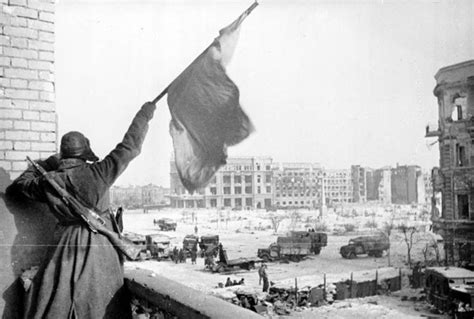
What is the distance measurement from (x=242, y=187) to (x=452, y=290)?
8.91 m

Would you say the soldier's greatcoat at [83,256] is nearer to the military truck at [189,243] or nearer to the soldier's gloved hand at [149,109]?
the soldier's gloved hand at [149,109]

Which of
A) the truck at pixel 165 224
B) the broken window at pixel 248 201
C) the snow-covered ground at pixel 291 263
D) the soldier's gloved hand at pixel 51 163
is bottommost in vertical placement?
the snow-covered ground at pixel 291 263

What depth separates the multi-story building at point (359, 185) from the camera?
35.3 ft

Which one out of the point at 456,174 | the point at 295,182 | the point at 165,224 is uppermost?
the point at 456,174

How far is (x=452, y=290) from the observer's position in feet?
44.1

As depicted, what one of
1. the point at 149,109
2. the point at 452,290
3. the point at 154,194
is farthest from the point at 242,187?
the point at 452,290

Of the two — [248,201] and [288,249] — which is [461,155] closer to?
[248,201]

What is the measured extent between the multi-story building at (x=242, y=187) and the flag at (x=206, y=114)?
3958mm

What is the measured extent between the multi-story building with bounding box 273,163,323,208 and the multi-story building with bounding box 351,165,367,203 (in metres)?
0.85

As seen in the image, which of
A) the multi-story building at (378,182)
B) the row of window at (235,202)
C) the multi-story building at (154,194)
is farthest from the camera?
the multi-story building at (378,182)

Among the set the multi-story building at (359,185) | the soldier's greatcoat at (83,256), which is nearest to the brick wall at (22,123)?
the soldier's greatcoat at (83,256)

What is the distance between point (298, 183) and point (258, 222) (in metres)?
16.5

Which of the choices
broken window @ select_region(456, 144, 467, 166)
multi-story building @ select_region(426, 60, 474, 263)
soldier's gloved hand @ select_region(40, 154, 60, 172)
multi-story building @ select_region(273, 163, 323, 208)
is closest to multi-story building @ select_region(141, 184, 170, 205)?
multi-story building @ select_region(273, 163, 323, 208)

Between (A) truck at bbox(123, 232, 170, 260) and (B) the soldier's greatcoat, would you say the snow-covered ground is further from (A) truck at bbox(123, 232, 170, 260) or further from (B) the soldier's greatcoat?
(B) the soldier's greatcoat
